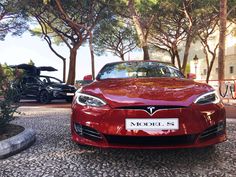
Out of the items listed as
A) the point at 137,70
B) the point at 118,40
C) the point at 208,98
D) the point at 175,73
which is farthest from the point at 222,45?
the point at 118,40

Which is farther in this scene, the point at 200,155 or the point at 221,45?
the point at 221,45

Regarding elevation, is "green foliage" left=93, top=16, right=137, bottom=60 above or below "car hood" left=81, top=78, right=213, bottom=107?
above

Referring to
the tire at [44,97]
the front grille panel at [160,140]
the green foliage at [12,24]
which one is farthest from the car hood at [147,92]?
the green foliage at [12,24]

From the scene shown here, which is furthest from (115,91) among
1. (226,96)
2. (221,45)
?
(221,45)

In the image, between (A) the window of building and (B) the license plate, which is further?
(A) the window of building

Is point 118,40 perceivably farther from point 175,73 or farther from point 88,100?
point 88,100

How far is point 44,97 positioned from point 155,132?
37.4 feet

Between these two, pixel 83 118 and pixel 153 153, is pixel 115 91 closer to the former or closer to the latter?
pixel 83 118

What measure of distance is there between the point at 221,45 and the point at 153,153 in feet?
38.6

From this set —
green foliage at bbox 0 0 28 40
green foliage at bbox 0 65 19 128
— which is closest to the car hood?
green foliage at bbox 0 65 19 128

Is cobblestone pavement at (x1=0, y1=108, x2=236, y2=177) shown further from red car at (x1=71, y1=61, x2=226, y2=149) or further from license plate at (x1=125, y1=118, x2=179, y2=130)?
license plate at (x1=125, y1=118, x2=179, y2=130)

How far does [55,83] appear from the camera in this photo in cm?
1455

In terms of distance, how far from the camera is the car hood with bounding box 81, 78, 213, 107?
3582 mm

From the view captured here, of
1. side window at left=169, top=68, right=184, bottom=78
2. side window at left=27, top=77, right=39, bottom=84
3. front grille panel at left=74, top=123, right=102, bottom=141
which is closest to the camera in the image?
front grille panel at left=74, top=123, right=102, bottom=141
